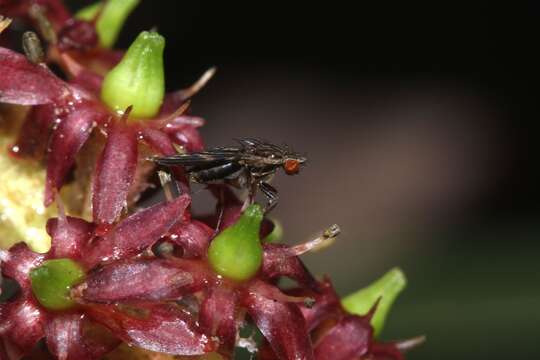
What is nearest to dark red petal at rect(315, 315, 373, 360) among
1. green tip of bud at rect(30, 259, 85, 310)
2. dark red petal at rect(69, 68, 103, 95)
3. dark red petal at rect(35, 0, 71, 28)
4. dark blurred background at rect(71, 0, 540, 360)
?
green tip of bud at rect(30, 259, 85, 310)

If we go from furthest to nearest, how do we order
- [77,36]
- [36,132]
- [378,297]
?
1. [77,36]
2. [378,297]
3. [36,132]

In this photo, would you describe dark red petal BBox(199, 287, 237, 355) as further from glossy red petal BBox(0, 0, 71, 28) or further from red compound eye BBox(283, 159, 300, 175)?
glossy red petal BBox(0, 0, 71, 28)

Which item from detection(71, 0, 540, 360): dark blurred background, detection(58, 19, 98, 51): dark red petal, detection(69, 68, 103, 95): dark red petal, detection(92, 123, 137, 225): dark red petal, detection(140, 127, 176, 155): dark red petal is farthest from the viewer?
detection(71, 0, 540, 360): dark blurred background

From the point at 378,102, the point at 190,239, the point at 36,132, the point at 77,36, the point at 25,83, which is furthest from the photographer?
the point at 378,102

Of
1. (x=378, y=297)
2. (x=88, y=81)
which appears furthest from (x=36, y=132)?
(x=378, y=297)

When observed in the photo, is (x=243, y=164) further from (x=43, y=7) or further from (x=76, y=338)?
(x=43, y=7)

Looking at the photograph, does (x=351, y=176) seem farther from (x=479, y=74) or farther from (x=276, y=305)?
(x=276, y=305)
